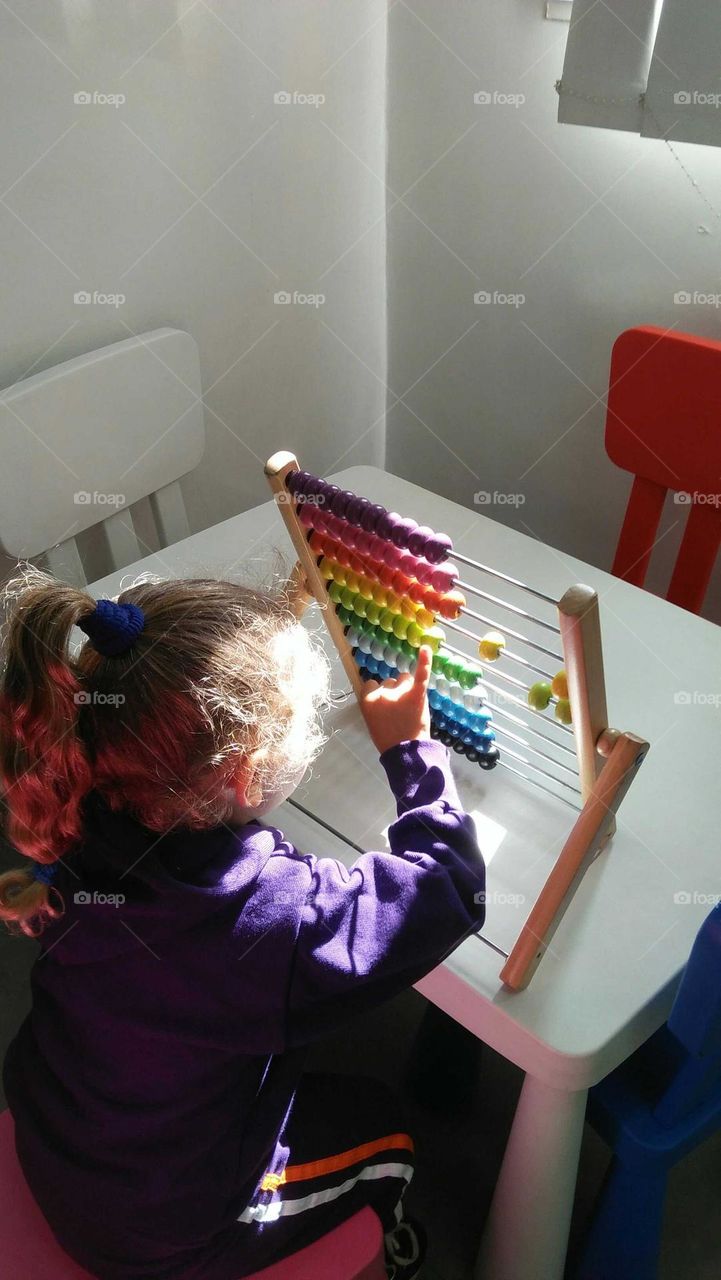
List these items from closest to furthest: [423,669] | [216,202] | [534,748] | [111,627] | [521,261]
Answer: [111,627] < [423,669] < [534,748] < [216,202] < [521,261]

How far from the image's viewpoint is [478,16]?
1.55 meters

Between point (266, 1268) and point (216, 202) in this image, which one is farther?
point (216, 202)

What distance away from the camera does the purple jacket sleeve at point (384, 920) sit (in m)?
0.77

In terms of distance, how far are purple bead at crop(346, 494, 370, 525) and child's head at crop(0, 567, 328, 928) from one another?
16 centimetres

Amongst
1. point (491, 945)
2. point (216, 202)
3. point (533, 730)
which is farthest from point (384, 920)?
point (216, 202)

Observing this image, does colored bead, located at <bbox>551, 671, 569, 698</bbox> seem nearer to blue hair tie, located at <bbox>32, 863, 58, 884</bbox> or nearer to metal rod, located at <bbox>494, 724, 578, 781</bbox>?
metal rod, located at <bbox>494, 724, 578, 781</bbox>

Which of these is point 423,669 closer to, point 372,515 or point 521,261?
point 372,515

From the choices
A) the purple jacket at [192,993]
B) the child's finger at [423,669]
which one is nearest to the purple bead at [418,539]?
the child's finger at [423,669]

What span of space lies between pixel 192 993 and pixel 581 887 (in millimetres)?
368

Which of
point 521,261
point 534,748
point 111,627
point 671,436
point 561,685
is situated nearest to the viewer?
point 111,627

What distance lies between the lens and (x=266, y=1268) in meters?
0.83

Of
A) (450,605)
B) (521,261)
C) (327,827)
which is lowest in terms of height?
(327,827)

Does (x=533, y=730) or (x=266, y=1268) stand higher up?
(x=533, y=730)

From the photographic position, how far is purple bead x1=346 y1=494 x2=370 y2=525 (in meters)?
0.92
